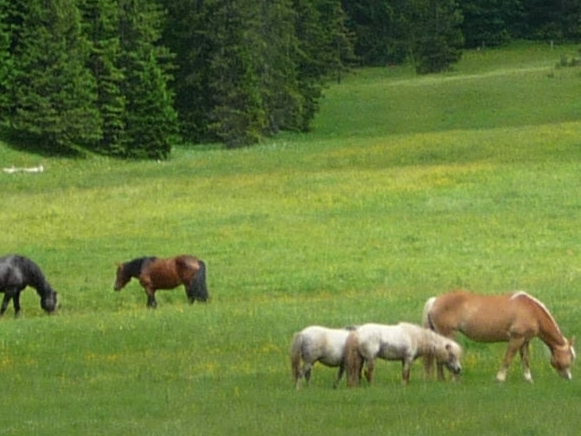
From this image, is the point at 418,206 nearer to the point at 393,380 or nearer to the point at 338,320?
the point at 338,320

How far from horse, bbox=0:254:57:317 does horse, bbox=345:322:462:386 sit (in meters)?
10.7

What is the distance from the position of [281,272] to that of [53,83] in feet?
120

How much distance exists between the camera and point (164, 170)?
53.6 metres

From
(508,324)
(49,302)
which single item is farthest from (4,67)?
(508,324)

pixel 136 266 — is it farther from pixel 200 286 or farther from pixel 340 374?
pixel 340 374

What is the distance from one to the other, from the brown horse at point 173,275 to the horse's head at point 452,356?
1057cm

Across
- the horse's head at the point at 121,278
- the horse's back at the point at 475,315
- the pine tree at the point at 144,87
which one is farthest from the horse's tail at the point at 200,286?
the pine tree at the point at 144,87

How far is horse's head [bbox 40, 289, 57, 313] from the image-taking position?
2656 centimetres

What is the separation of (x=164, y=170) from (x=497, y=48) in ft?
220

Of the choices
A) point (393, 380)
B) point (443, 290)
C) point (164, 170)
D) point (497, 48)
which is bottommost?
point (497, 48)

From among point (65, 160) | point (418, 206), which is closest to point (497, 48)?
point (65, 160)

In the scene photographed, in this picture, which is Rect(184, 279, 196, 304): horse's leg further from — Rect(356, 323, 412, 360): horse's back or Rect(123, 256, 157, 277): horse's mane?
Rect(356, 323, 412, 360): horse's back

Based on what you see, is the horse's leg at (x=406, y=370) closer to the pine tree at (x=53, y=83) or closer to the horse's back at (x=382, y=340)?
the horse's back at (x=382, y=340)

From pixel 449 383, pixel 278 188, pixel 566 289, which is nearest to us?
pixel 449 383
